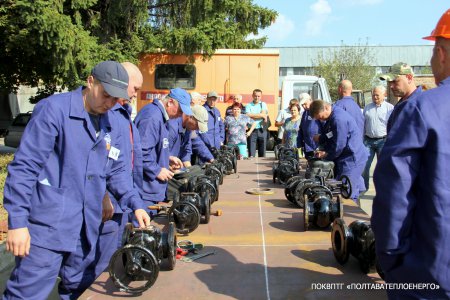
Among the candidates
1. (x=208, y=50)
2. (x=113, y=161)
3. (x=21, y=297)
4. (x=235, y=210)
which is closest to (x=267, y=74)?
(x=208, y=50)

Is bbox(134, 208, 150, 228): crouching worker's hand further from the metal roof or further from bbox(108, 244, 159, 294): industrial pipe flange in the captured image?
the metal roof

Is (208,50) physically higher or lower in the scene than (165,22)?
lower

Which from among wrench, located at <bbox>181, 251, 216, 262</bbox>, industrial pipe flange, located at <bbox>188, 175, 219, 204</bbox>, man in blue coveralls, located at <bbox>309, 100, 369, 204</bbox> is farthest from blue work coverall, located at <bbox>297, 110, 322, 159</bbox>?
wrench, located at <bbox>181, 251, 216, 262</bbox>

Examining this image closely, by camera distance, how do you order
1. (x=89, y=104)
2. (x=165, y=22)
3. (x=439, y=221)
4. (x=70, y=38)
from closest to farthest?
(x=439, y=221), (x=89, y=104), (x=70, y=38), (x=165, y=22)

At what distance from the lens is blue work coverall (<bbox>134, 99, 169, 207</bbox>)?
181 inches

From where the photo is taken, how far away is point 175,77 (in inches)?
540

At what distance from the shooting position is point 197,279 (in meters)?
2.97

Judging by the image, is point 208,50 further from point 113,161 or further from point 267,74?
point 113,161

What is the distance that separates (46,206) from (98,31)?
519 inches

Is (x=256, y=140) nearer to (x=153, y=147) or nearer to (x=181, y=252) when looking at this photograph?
(x=153, y=147)

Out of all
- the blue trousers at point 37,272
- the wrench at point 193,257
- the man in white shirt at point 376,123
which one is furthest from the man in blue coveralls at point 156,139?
the man in white shirt at point 376,123

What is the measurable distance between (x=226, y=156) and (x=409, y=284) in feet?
20.6

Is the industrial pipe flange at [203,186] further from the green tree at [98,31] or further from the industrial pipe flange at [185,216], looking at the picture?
the green tree at [98,31]

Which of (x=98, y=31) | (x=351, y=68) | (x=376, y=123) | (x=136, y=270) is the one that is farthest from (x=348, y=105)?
A: (x=351, y=68)
